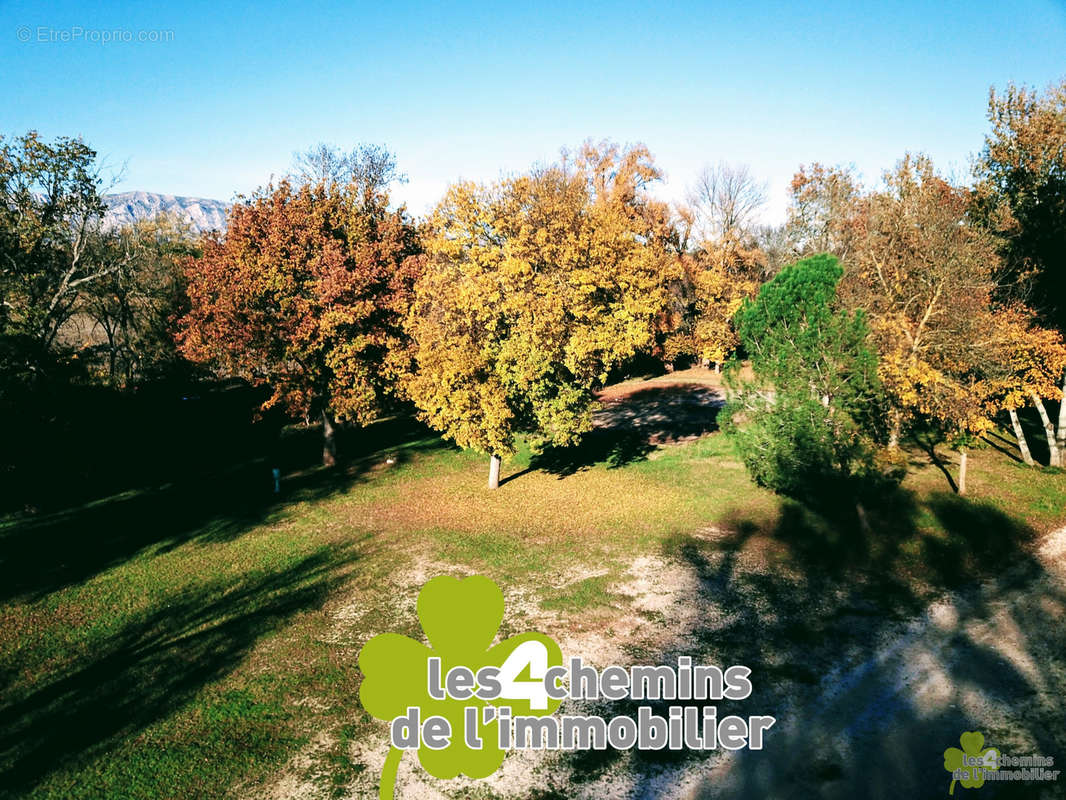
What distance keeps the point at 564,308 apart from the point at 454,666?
50.3ft

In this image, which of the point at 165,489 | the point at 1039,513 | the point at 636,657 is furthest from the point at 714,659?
the point at 165,489

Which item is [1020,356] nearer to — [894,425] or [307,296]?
[894,425]

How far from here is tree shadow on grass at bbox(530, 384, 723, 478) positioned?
27797mm

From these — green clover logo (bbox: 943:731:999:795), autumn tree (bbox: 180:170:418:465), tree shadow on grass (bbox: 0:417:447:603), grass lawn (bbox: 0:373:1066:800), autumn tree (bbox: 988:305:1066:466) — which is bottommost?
green clover logo (bbox: 943:731:999:795)

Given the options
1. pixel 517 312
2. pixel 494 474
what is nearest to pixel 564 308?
pixel 517 312

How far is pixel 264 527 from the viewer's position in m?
20.6

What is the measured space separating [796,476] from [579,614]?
8.25 metres

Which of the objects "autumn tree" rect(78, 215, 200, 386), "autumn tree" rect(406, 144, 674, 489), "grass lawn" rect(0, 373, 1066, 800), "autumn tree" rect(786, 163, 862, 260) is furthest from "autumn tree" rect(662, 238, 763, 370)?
"autumn tree" rect(78, 215, 200, 386)

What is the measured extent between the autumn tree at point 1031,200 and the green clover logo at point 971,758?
18.0 meters

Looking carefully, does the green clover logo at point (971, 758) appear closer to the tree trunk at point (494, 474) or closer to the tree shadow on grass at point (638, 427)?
the tree trunk at point (494, 474)

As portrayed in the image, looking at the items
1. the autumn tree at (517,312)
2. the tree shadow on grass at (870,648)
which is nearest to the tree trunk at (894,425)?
the tree shadow on grass at (870,648)

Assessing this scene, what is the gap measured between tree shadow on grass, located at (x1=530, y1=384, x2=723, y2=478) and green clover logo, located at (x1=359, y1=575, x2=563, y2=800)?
16543 millimetres

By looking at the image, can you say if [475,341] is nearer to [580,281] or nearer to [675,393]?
[580,281]

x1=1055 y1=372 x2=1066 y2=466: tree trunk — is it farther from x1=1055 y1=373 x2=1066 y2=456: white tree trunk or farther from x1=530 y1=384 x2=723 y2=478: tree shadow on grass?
x1=530 y1=384 x2=723 y2=478: tree shadow on grass
